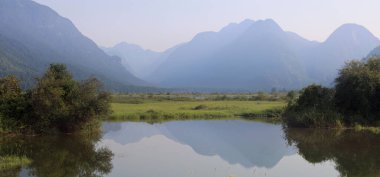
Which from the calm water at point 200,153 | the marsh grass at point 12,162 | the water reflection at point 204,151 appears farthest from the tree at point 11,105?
the marsh grass at point 12,162

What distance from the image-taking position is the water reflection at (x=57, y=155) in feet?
74.5

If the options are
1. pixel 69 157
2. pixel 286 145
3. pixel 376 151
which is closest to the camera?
pixel 69 157

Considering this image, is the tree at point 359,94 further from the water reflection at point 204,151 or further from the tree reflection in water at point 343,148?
the water reflection at point 204,151

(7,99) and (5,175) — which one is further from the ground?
(7,99)

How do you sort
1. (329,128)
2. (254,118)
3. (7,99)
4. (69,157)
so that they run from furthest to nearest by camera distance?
1. (254,118)
2. (329,128)
3. (7,99)
4. (69,157)

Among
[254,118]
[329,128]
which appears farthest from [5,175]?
[254,118]

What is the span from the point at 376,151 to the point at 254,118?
1124 inches

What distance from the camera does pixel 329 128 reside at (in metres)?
44.2

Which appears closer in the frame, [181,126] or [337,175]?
[337,175]

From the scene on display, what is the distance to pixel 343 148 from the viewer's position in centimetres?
3136

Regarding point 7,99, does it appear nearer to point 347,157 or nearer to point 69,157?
point 69,157

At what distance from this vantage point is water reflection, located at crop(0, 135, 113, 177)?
2272 centimetres

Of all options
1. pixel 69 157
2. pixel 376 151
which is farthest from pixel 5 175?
pixel 376 151

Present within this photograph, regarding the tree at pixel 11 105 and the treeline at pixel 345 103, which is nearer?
A: the tree at pixel 11 105
